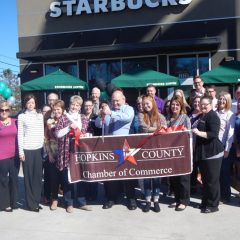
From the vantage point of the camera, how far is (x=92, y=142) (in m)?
6.31

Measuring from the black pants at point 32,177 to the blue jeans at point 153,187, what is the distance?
1.80m

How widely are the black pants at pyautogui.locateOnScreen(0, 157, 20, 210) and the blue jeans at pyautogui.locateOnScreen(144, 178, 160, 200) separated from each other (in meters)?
2.21

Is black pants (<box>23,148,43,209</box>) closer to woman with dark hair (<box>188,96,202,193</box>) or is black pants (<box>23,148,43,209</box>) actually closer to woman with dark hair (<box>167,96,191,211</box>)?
woman with dark hair (<box>167,96,191,211</box>)

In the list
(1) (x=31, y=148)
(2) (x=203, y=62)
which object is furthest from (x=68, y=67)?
(1) (x=31, y=148)

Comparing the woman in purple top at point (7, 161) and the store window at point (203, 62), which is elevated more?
the store window at point (203, 62)

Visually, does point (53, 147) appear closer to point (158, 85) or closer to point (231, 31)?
point (158, 85)

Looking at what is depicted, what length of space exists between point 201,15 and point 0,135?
10362 millimetres

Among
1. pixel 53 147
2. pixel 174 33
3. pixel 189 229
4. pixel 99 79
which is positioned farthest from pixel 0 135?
pixel 174 33

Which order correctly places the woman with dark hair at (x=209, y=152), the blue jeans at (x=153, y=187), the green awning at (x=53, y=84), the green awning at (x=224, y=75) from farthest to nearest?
the green awning at (x=53, y=84) < the green awning at (x=224, y=75) < the blue jeans at (x=153, y=187) < the woman with dark hair at (x=209, y=152)

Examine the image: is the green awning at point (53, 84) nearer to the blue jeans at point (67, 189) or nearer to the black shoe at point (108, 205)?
the blue jeans at point (67, 189)

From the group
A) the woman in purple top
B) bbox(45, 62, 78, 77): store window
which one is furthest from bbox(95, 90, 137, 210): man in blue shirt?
bbox(45, 62, 78, 77): store window

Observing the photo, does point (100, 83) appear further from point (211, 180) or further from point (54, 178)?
point (211, 180)

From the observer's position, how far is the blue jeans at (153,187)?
6.29 meters

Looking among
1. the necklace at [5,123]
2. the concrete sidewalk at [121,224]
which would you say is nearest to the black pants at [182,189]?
the concrete sidewalk at [121,224]
